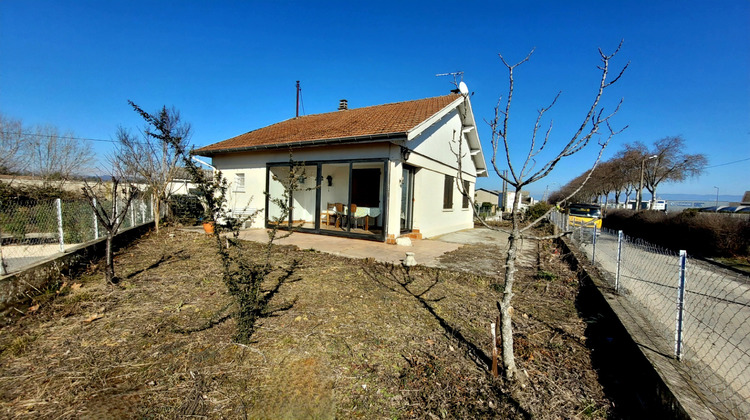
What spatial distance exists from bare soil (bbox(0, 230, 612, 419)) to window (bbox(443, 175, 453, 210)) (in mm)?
7265

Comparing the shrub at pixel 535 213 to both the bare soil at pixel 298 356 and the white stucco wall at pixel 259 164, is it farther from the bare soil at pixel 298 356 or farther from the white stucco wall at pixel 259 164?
the bare soil at pixel 298 356

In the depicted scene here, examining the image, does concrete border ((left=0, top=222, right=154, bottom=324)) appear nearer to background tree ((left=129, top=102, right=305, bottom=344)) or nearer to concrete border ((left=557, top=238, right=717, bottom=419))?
background tree ((left=129, top=102, right=305, bottom=344))

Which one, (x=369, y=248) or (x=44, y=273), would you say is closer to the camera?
(x=44, y=273)

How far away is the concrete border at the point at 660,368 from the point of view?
1.68 meters

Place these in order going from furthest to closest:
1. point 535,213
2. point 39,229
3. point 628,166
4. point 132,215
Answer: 1. point 628,166
2. point 535,213
3. point 132,215
4. point 39,229

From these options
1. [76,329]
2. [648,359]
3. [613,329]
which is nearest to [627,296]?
[613,329]

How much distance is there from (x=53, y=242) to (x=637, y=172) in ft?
132

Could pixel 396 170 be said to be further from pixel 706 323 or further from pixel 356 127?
pixel 706 323

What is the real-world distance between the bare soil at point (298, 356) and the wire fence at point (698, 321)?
65 centimetres

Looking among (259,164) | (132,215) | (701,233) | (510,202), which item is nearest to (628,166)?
(510,202)

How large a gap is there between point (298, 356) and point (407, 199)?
713 centimetres

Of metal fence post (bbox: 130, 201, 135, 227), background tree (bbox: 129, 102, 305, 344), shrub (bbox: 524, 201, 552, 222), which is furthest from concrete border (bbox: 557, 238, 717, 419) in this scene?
shrub (bbox: 524, 201, 552, 222)

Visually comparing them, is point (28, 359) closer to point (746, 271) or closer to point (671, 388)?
point (671, 388)

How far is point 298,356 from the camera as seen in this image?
2559 mm
